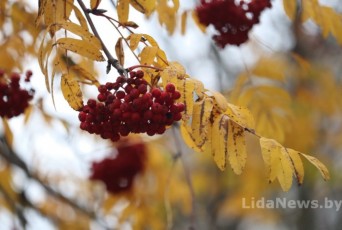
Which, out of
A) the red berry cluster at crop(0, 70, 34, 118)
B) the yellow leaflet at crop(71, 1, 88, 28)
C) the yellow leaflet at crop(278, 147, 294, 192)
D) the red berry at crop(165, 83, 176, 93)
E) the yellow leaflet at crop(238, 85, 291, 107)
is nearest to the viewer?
the red berry at crop(165, 83, 176, 93)

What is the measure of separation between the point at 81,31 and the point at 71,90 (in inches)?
6.6

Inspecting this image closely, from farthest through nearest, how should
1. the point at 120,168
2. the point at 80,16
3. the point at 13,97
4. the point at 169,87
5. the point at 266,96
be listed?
1. the point at 120,168
2. the point at 266,96
3. the point at 13,97
4. the point at 80,16
5. the point at 169,87

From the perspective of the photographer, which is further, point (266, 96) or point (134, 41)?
point (266, 96)

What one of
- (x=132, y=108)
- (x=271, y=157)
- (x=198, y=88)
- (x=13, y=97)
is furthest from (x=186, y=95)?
(x=13, y=97)

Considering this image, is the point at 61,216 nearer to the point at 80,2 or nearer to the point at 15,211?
the point at 15,211

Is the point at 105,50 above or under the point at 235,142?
above

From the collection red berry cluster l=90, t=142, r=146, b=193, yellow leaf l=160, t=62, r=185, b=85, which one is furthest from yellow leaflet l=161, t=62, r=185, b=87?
red berry cluster l=90, t=142, r=146, b=193

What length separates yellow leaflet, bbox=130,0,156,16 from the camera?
1651 mm

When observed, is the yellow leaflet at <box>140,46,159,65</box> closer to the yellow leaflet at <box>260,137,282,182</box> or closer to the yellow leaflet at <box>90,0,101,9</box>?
the yellow leaflet at <box>90,0,101,9</box>

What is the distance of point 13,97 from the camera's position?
207 cm

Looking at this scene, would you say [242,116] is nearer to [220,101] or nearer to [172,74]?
[220,101]

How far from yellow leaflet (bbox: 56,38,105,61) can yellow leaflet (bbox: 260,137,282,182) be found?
0.51 m

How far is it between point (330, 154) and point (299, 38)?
1587 mm

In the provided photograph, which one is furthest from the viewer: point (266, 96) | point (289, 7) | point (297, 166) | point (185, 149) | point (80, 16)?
point (185, 149)
